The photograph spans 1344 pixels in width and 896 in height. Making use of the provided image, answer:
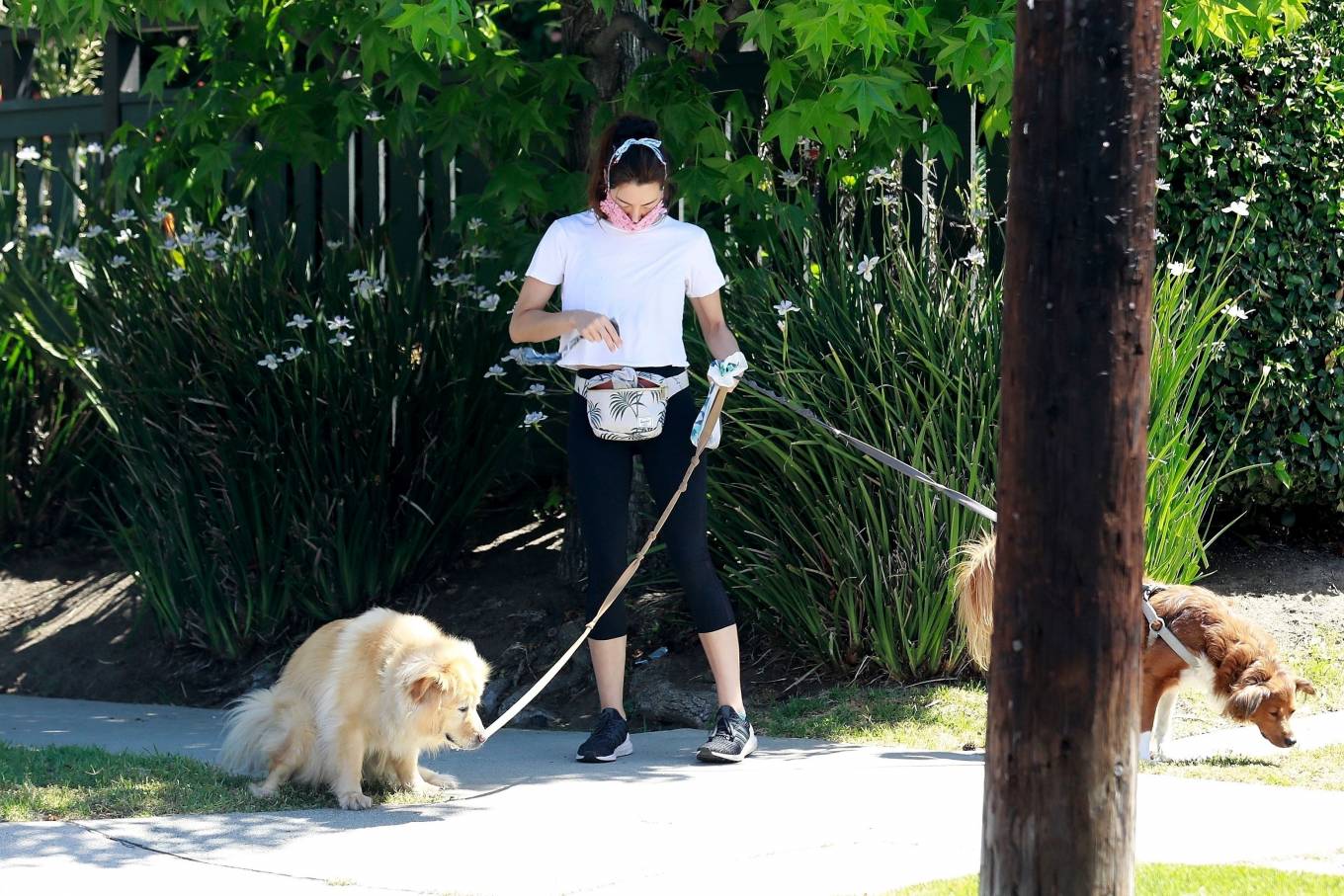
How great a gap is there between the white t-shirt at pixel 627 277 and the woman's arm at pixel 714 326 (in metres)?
0.09

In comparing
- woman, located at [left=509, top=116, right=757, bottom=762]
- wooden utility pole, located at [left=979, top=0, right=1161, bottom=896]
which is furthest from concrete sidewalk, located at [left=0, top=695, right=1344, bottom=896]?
wooden utility pole, located at [left=979, top=0, right=1161, bottom=896]

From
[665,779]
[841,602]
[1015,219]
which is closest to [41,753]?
[665,779]

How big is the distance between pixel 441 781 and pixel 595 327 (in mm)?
1578

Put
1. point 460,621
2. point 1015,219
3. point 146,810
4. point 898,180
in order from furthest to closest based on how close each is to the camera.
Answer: point 460,621 → point 898,180 → point 146,810 → point 1015,219

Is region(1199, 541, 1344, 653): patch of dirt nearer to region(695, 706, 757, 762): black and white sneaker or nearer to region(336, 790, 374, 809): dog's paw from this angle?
region(695, 706, 757, 762): black and white sneaker

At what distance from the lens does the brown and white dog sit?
5.34 meters

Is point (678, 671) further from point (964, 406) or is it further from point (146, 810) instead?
point (146, 810)

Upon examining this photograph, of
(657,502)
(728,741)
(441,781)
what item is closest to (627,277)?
(657,502)

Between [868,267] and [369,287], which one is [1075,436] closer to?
[868,267]

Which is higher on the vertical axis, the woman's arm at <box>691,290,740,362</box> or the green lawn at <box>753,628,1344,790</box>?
the woman's arm at <box>691,290,740,362</box>

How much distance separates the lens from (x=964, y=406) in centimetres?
636

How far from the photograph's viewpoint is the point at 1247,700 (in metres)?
5.30

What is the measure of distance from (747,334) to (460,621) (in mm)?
2044

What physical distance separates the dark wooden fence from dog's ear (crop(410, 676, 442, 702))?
320 cm
